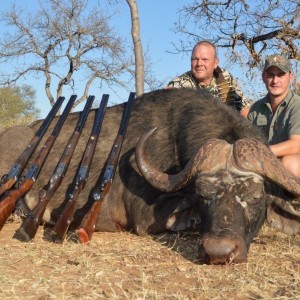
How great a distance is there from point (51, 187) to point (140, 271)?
185 cm

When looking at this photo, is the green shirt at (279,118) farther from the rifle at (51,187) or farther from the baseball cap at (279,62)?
the rifle at (51,187)

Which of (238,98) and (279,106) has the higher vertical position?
(238,98)

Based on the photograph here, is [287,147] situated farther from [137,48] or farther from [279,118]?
[137,48]

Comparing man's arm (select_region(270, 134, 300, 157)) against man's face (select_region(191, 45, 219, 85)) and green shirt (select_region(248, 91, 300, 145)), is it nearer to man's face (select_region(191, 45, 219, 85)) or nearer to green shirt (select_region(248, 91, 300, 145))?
green shirt (select_region(248, 91, 300, 145))

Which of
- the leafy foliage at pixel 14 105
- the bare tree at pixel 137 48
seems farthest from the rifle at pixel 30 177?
the leafy foliage at pixel 14 105

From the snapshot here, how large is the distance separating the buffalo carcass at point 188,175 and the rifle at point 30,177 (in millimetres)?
166

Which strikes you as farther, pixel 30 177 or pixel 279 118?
pixel 279 118

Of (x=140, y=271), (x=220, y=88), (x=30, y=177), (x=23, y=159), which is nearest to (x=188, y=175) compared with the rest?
(x=140, y=271)

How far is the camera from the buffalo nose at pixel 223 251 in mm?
3746

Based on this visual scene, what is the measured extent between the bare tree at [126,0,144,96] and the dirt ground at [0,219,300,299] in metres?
7.47

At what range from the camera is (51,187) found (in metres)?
5.21

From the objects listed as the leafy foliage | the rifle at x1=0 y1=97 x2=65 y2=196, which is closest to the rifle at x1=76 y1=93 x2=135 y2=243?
the rifle at x1=0 y1=97 x2=65 y2=196

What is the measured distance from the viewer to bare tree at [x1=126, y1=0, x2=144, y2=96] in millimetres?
11922

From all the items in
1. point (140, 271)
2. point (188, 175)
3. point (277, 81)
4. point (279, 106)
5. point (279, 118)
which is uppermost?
point (277, 81)
